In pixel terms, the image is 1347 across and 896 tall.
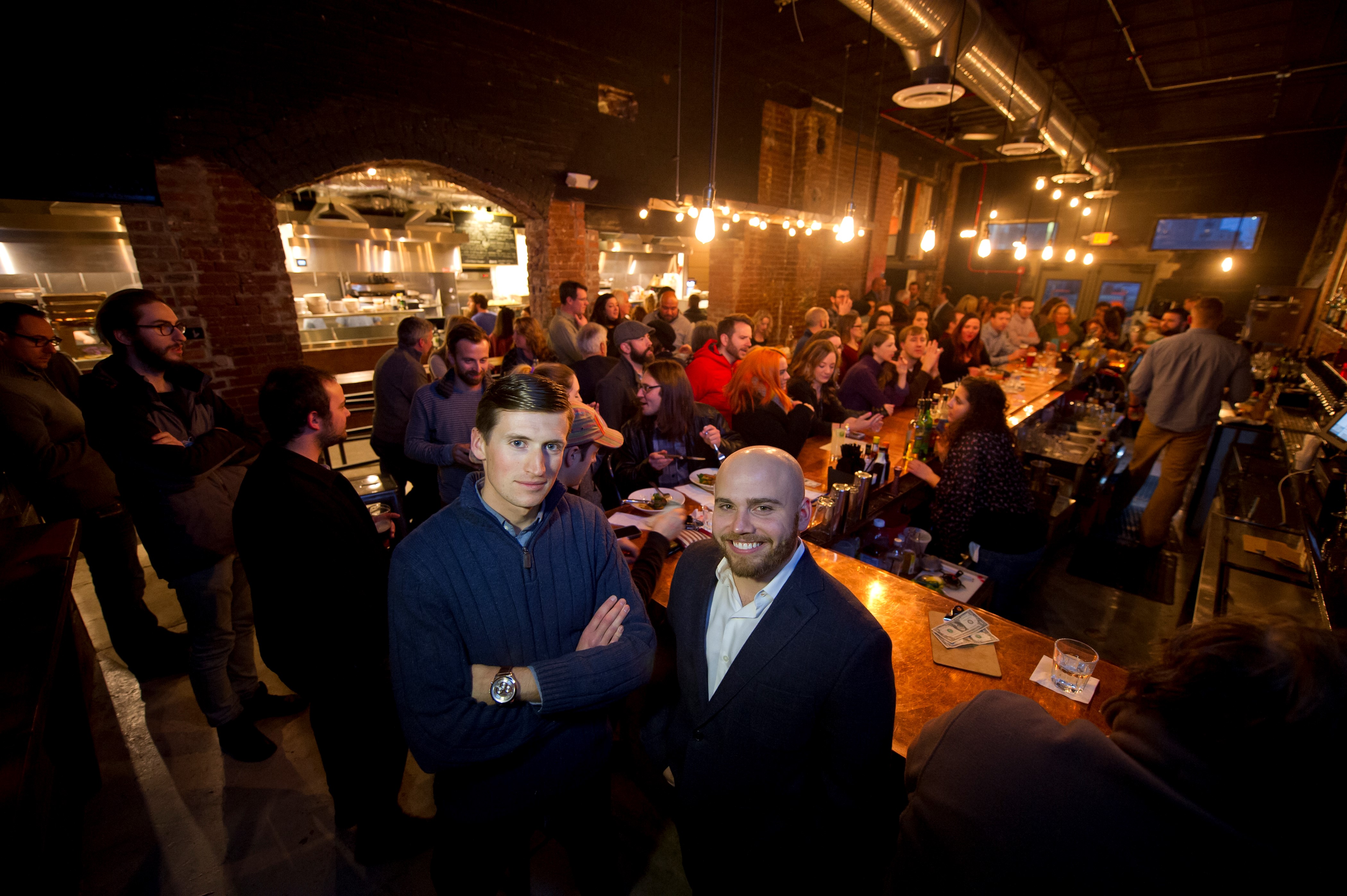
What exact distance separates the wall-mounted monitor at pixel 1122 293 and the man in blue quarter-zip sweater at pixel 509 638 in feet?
50.4

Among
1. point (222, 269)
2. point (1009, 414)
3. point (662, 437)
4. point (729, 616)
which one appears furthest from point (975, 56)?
point (222, 269)

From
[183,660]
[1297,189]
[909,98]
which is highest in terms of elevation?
[1297,189]

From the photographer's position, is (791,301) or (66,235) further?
(791,301)

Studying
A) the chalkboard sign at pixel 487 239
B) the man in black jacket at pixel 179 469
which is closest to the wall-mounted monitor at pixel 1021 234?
the chalkboard sign at pixel 487 239

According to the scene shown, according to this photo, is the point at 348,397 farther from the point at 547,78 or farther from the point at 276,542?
the point at 276,542

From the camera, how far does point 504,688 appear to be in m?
1.38

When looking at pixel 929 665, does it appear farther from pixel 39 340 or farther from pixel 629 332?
pixel 39 340

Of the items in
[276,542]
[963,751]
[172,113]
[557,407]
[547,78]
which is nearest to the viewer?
[963,751]

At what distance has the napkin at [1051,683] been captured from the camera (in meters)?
1.73

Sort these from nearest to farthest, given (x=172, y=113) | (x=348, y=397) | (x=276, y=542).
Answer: (x=276, y=542), (x=172, y=113), (x=348, y=397)

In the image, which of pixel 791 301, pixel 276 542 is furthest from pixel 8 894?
pixel 791 301

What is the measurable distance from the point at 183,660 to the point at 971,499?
4831 millimetres

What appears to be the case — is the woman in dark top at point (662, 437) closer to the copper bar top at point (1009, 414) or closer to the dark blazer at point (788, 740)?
the copper bar top at point (1009, 414)

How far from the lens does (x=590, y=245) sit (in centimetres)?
691
